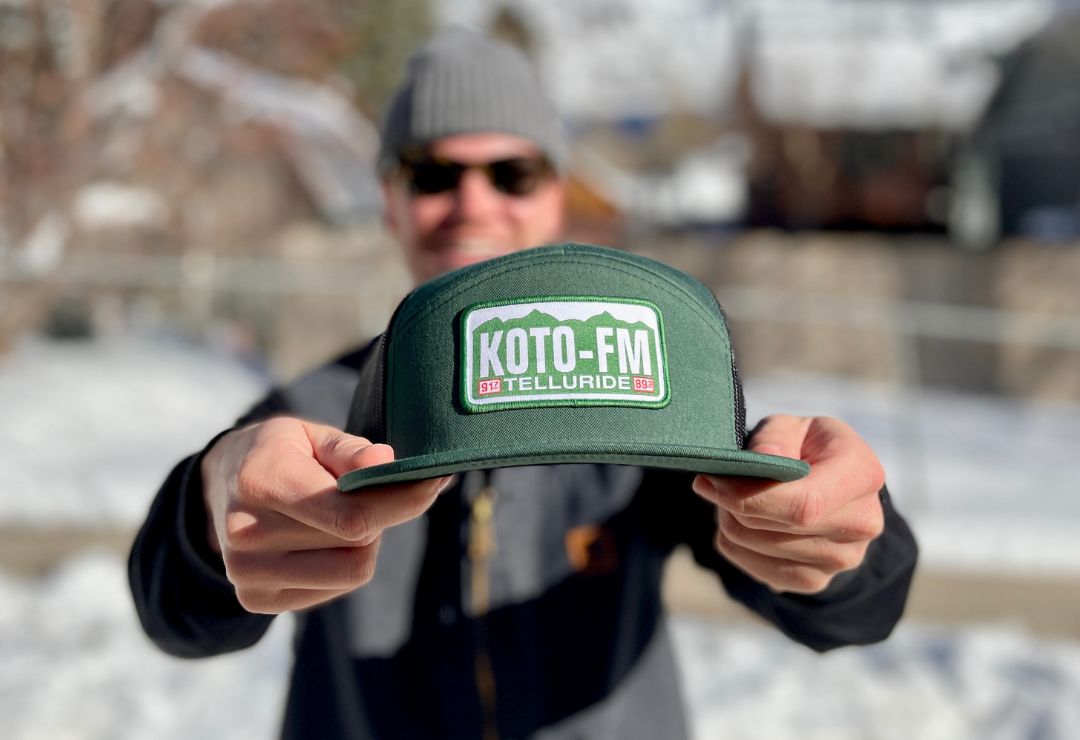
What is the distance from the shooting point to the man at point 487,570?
1.16 meters

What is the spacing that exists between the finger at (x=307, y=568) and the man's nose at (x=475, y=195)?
0.74 meters

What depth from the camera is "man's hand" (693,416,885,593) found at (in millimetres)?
836

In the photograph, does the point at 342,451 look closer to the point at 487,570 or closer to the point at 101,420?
the point at 487,570

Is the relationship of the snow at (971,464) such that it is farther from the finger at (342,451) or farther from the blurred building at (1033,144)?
the blurred building at (1033,144)

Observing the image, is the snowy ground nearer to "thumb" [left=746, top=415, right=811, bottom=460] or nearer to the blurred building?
"thumb" [left=746, top=415, right=811, bottom=460]

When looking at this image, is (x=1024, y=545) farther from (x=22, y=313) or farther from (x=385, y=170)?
(x=22, y=313)

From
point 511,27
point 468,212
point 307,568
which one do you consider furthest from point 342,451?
point 511,27

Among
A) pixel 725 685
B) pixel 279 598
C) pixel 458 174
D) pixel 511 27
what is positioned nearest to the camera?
pixel 279 598

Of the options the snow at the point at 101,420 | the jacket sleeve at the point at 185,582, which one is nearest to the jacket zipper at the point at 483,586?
the jacket sleeve at the point at 185,582

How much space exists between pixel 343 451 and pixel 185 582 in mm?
464

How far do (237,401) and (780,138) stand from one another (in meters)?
12.6

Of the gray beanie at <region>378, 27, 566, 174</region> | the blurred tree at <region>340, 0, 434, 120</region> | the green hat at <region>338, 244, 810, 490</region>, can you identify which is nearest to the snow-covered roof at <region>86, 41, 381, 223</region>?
the gray beanie at <region>378, 27, 566, 174</region>

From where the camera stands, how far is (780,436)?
36.5 inches

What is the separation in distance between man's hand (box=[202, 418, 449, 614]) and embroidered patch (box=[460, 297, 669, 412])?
107 mm
